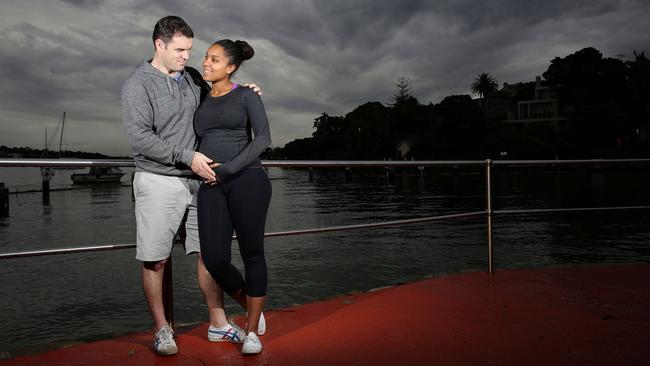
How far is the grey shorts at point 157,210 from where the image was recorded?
2.41 meters

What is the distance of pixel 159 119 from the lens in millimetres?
2414

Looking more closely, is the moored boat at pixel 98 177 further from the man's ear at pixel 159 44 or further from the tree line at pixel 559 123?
the man's ear at pixel 159 44

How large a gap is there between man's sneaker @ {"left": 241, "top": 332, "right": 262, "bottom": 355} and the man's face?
4.40 feet

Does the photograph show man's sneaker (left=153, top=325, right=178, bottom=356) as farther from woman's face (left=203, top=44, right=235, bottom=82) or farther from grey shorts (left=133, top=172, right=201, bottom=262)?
woman's face (left=203, top=44, right=235, bottom=82)

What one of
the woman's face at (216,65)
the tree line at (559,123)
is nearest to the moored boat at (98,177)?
the tree line at (559,123)

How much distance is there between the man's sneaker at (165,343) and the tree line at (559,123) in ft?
167

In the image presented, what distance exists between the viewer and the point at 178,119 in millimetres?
2475

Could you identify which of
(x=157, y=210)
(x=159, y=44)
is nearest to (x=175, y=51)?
(x=159, y=44)

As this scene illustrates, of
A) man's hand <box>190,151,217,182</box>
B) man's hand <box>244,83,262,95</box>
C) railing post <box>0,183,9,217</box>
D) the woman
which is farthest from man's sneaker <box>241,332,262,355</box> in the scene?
railing post <box>0,183,9,217</box>

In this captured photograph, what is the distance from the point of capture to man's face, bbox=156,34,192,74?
95.3 inches

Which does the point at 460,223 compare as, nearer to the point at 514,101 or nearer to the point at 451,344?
the point at 451,344

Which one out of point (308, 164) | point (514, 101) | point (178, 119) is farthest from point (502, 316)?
point (514, 101)

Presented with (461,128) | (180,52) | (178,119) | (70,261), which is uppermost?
(461,128)

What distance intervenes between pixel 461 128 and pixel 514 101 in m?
22.5
